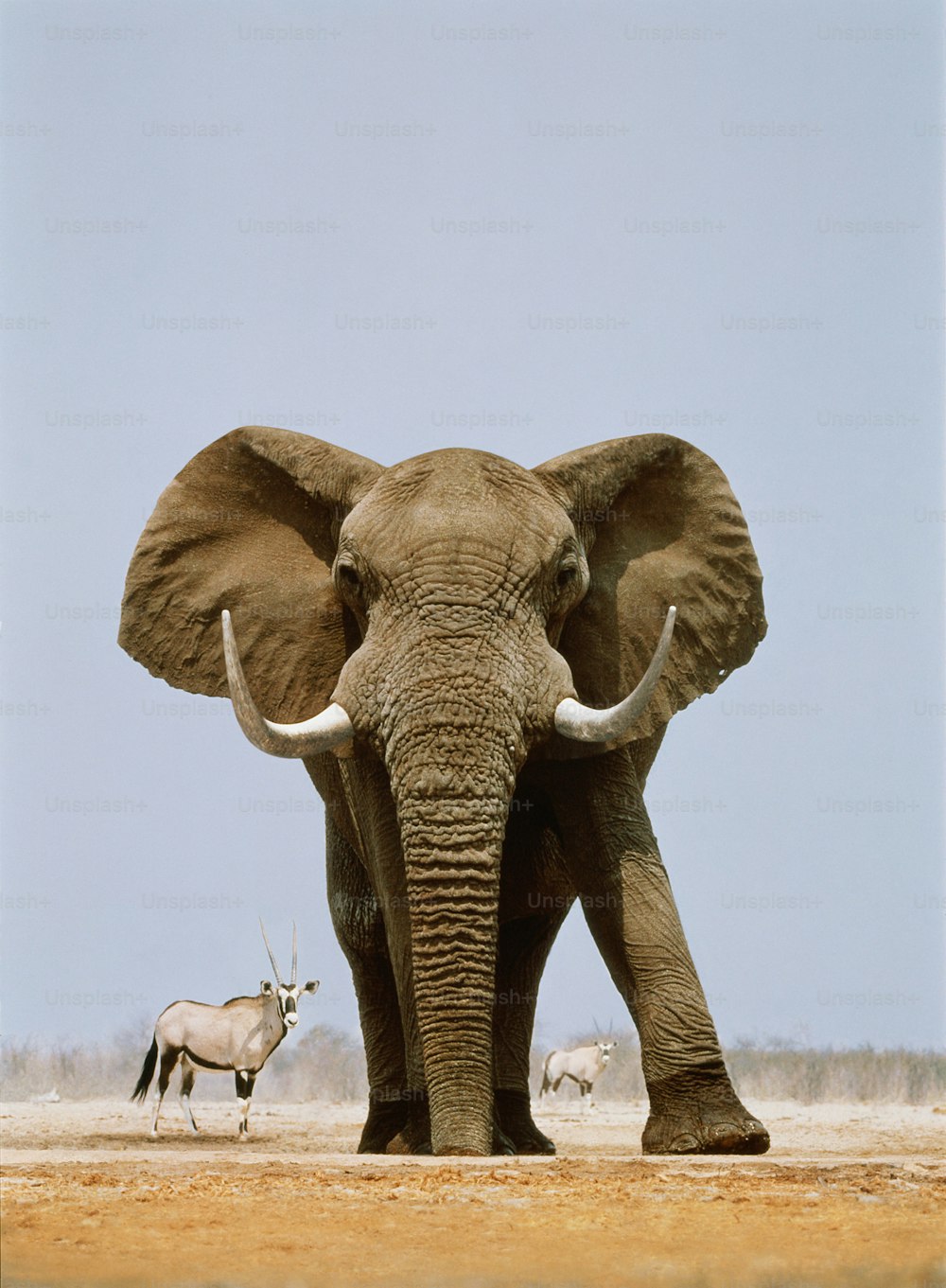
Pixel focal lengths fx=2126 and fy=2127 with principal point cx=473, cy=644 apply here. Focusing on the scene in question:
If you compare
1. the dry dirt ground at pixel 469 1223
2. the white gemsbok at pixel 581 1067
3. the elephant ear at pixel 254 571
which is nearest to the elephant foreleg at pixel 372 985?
the elephant ear at pixel 254 571

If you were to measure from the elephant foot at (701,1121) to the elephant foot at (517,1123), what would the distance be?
213 centimetres

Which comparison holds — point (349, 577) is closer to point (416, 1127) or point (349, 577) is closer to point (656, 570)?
point (656, 570)

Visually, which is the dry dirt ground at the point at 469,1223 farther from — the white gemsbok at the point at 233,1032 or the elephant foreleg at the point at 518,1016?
the white gemsbok at the point at 233,1032

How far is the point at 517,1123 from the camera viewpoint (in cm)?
1377

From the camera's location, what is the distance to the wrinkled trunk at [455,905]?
10.6 meters

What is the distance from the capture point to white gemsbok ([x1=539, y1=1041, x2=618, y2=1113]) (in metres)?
21.4

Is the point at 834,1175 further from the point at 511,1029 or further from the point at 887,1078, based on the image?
the point at 887,1078

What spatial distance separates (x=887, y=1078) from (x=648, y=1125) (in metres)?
13.8

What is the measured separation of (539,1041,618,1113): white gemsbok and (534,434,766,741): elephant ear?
9.12 m

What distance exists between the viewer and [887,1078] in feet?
80.9

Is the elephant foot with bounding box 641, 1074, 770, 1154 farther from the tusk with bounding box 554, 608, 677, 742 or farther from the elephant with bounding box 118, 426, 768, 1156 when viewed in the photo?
the tusk with bounding box 554, 608, 677, 742

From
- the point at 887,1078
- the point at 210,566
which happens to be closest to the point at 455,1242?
the point at 210,566

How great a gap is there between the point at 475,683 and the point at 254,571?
263 centimetres

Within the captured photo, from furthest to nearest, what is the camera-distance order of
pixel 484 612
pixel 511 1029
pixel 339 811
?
pixel 511 1029, pixel 339 811, pixel 484 612
